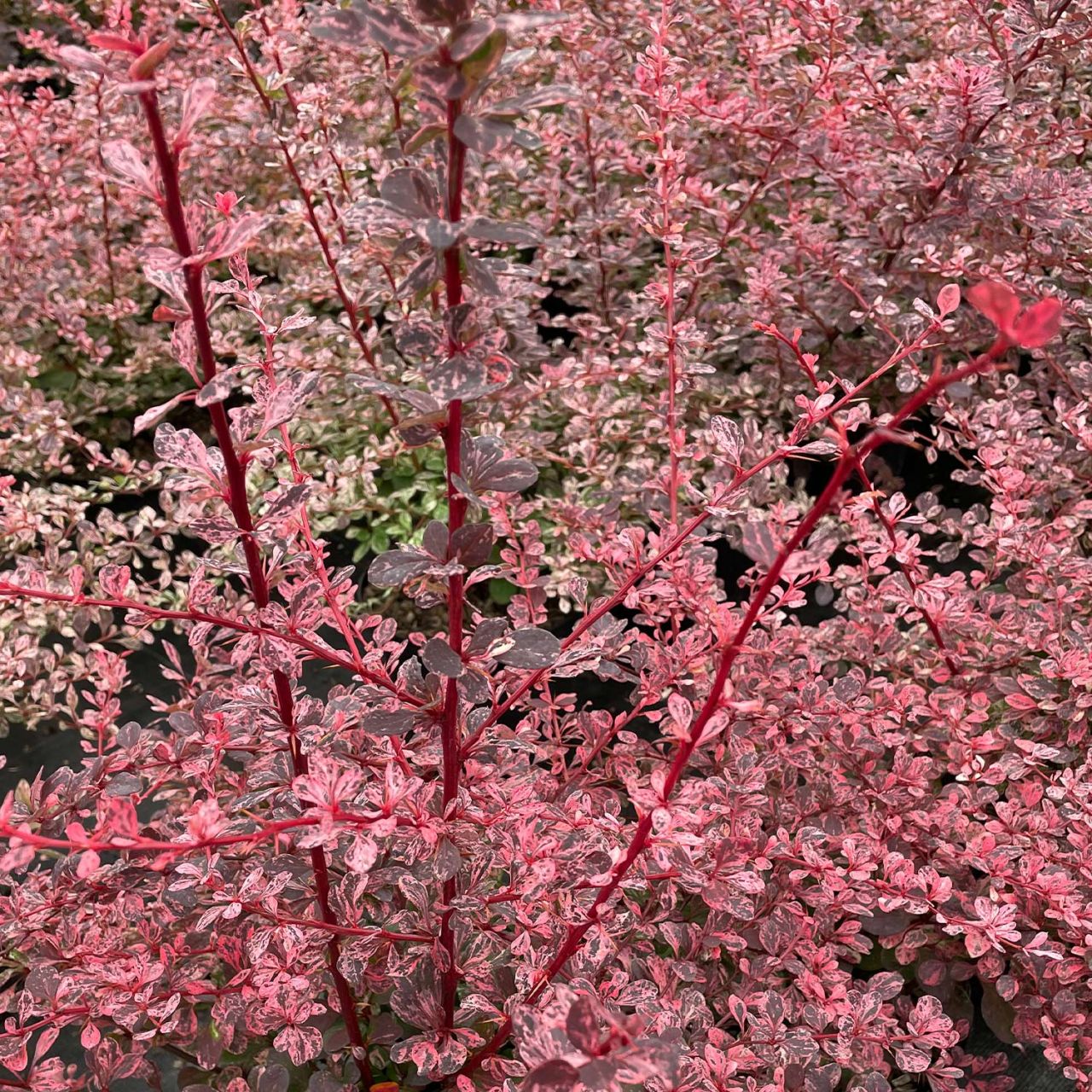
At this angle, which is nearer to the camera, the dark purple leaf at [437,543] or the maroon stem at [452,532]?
the maroon stem at [452,532]

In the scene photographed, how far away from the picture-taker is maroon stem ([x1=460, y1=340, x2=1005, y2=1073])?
0.65m

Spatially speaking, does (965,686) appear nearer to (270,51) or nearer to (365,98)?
(270,51)

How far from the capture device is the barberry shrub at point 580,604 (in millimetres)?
867

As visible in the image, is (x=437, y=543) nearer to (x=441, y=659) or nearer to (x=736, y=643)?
(x=441, y=659)

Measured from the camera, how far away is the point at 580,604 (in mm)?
1452

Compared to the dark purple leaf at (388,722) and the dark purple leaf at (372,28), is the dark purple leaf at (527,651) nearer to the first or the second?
the dark purple leaf at (388,722)

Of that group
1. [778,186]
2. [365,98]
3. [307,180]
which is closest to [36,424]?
[307,180]

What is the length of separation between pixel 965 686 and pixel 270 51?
5.87 feet

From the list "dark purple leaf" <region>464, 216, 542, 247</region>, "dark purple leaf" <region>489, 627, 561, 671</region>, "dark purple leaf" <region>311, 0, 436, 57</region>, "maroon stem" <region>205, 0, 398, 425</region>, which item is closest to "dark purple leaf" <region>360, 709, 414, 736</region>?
"dark purple leaf" <region>489, 627, 561, 671</region>

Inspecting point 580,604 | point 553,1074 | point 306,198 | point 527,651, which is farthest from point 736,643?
point 306,198

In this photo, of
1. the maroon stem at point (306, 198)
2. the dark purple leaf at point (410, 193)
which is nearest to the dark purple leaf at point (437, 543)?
the dark purple leaf at point (410, 193)

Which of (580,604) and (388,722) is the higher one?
(388,722)

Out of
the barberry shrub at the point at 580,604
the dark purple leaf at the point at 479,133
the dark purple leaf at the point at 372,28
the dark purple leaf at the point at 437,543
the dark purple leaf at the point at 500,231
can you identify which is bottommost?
the barberry shrub at the point at 580,604

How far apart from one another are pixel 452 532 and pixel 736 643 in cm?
27
